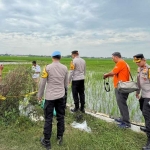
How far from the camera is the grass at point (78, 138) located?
4.11 m

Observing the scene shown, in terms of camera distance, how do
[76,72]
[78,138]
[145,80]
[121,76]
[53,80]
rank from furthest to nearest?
1. [76,72]
2. [121,76]
3. [78,138]
4. [145,80]
5. [53,80]

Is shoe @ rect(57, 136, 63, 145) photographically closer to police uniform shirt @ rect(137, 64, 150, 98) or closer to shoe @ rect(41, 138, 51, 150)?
shoe @ rect(41, 138, 51, 150)

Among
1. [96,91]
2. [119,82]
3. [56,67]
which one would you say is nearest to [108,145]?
[119,82]

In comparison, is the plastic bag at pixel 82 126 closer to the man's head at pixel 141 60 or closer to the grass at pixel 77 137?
the grass at pixel 77 137

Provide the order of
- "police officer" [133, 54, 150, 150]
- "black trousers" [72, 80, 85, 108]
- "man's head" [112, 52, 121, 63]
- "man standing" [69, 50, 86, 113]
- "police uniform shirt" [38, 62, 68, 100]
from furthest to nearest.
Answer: "black trousers" [72, 80, 85, 108] → "man standing" [69, 50, 86, 113] → "man's head" [112, 52, 121, 63] → "police officer" [133, 54, 150, 150] → "police uniform shirt" [38, 62, 68, 100]

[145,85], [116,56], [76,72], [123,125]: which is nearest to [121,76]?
[116,56]

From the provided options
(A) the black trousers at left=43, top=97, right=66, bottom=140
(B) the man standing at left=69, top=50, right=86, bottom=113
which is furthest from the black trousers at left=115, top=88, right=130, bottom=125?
(A) the black trousers at left=43, top=97, right=66, bottom=140

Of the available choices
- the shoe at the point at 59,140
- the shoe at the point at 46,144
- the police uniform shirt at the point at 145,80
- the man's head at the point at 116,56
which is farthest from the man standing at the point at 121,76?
the shoe at the point at 46,144

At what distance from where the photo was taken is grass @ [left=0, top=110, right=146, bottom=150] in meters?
4.11

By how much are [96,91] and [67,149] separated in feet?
22.6

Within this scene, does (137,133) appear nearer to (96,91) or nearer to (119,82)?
(119,82)

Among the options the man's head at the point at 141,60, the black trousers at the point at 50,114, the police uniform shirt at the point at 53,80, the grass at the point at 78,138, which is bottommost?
the grass at the point at 78,138

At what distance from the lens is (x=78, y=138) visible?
14.4ft

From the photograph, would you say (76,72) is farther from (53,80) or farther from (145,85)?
(145,85)
